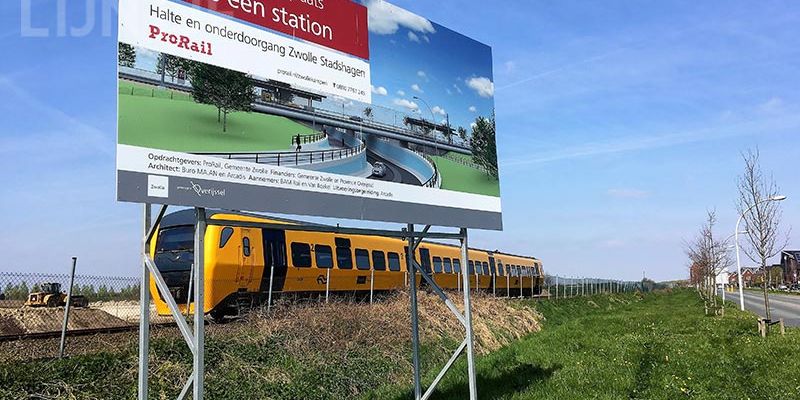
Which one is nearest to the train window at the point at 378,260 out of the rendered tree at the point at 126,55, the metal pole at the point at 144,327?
the metal pole at the point at 144,327

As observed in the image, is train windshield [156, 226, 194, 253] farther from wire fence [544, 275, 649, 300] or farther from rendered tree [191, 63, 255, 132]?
wire fence [544, 275, 649, 300]

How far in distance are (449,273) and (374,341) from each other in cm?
1412

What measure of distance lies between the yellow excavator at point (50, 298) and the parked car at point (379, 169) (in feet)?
52.9

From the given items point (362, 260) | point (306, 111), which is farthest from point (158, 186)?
point (362, 260)

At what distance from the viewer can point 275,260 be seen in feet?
56.3

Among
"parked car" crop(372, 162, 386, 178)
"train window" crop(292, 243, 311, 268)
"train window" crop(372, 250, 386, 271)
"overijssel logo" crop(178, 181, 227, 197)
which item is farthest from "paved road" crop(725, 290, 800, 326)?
"overijssel logo" crop(178, 181, 227, 197)

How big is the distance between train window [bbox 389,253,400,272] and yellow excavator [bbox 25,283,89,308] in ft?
31.9

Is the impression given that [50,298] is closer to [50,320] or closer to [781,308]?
[50,320]

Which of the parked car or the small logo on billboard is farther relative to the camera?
the parked car

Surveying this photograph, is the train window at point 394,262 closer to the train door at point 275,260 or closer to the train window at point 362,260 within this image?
the train window at point 362,260

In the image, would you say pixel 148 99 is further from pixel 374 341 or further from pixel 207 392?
pixel 374 341

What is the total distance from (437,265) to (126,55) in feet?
65.9

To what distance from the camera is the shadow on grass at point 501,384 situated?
9648mm

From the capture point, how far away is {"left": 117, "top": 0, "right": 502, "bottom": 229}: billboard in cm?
543
